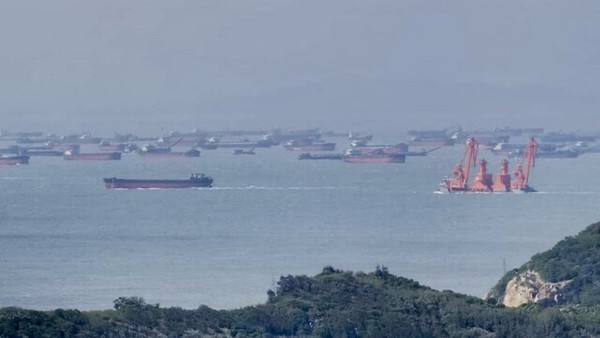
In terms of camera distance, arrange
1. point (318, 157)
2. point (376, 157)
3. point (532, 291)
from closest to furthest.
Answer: point (532, 291) → point (376, 157) → point (318, 157)

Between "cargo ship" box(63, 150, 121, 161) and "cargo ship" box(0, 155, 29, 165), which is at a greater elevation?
"cargo ship" box(63, 150, 121, 161)

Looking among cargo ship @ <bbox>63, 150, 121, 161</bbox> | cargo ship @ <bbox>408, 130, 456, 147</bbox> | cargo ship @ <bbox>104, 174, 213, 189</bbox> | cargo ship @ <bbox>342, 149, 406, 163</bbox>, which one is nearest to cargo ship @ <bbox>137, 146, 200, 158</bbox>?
cargo ship @ <bbox>63, 150, 121, 161</bbox>

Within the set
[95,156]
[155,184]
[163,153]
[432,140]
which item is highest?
[432,140]

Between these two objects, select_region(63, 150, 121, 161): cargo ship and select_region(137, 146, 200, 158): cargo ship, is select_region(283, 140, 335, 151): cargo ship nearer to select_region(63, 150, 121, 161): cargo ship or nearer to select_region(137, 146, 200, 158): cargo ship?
select_region(137, 146, 200, 158): cargo ship

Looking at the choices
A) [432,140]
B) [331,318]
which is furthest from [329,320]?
[432,140]

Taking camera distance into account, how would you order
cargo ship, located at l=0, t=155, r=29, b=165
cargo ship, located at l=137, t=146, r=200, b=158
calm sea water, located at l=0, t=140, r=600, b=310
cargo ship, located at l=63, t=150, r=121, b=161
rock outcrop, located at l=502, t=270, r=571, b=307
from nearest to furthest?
rock outcrop, located at l=502, t=270, r=571, b=307
calm sea water, located at l=0, t=140, r=600, b=310
cargo ship, located at l=0, t=155, r=29, b=165
cargo ship, located at l=63, t=150, r=121, b=161
cargo ship, located at l=137, t=146, r=200, b=158

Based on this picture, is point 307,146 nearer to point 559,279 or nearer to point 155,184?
point 155,184
